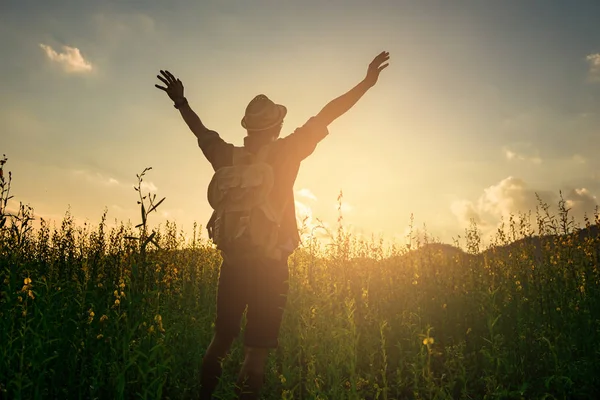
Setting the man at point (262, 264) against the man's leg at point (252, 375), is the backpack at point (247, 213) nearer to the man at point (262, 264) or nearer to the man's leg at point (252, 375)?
the man at point (262, 264)

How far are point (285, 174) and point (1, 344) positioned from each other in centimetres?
271

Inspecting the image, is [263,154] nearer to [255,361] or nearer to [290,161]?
[290,161]

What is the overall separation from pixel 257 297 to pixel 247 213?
0.71m

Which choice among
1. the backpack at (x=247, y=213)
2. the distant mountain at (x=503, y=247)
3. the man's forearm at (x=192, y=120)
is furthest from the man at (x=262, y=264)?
the distant mountain at (x=503, y=247)

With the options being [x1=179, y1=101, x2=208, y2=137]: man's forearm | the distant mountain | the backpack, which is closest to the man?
the backpack

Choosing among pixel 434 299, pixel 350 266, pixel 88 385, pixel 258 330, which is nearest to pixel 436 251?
pixel 434 299

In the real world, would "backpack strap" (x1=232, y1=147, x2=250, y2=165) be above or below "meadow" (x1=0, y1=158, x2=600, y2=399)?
above

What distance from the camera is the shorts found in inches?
134

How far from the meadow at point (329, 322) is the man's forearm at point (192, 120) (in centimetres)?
118

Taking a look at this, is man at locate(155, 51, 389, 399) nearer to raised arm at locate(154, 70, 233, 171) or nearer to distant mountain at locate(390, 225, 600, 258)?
raised arm at locate(154, 70, 233, 171)

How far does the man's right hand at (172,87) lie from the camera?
14.9 ft

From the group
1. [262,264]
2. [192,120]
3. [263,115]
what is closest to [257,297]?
[262,264]

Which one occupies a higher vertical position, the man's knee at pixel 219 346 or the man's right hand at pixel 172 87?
the man's right hand at pixel 172 87

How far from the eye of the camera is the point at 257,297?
11.2 feet
